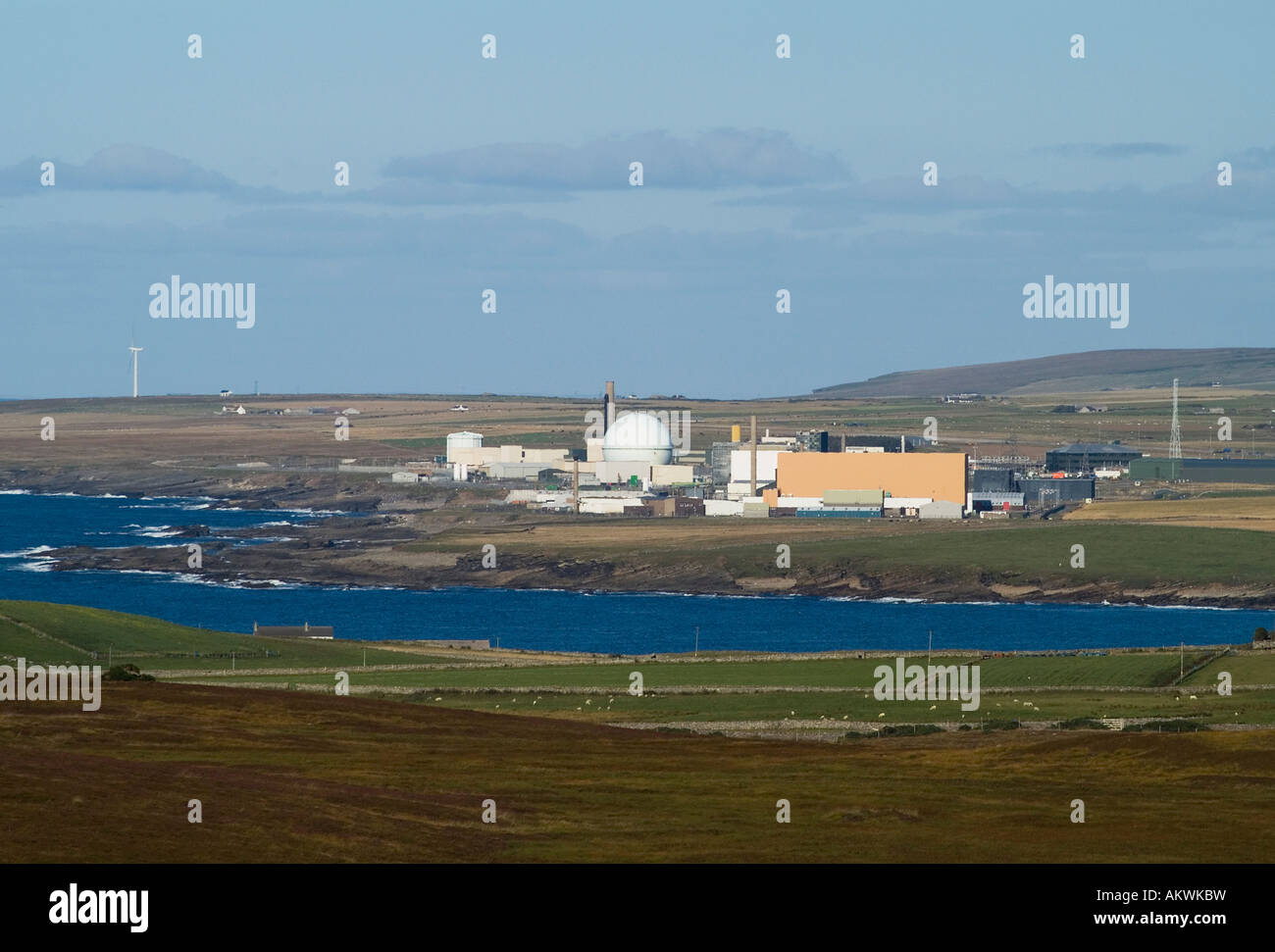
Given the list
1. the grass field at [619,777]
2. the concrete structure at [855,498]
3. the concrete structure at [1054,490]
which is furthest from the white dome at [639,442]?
the grass field at [619,777]

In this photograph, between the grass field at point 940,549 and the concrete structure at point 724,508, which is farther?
the concrete structure at point 724,508

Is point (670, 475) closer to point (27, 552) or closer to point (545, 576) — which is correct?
point (545, 576)

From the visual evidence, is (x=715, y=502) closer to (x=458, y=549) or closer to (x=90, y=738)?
(x=458, y=549)

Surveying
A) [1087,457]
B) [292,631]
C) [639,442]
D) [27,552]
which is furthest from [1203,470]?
[292,631]

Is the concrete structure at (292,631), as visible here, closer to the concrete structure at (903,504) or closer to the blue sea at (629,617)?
the blue sea at (629,617)

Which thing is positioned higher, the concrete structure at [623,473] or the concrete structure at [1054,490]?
the concrete structure at [623,473]

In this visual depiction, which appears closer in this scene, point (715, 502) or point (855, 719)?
point (855, 719)
